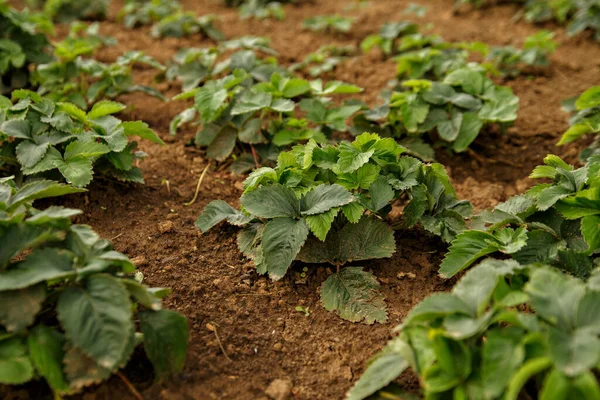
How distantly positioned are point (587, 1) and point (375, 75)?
204 cm

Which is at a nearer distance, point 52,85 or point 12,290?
point 12,290

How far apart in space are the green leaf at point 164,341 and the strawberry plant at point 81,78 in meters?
2.03

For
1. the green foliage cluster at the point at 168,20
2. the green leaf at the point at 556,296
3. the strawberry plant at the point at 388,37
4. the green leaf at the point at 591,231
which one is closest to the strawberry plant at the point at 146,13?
the green foliage cluster at the point at 168,20

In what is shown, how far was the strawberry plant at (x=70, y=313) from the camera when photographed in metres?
1.66

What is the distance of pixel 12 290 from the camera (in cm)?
173

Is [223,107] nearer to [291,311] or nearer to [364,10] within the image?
[291,311]

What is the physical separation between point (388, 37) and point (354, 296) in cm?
280

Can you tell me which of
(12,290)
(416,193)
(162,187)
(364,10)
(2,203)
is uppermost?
(2,203)

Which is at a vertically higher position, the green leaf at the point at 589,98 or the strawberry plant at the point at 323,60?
the green leaf at the point at 589,98

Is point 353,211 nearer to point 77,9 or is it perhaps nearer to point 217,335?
point 217,335

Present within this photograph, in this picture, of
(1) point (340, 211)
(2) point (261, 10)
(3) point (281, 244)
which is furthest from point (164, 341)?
(2) point (261, 10)

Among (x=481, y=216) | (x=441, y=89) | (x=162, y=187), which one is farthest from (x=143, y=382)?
(x=441, y=89)

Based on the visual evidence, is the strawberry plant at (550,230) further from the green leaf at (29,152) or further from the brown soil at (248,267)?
the green leaf at (29,152)

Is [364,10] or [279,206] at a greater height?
[279,206]
